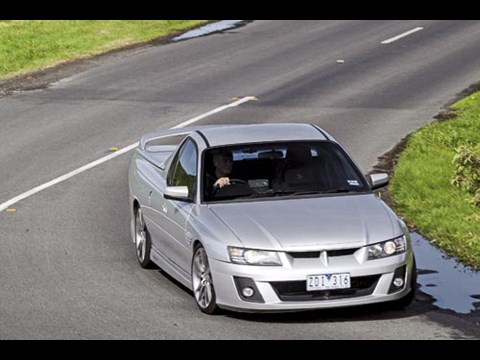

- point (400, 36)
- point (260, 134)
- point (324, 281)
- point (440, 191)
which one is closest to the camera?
point (324, 281)

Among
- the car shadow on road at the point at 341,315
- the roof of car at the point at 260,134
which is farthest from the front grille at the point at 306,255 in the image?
the roof of car at the point at 260,134

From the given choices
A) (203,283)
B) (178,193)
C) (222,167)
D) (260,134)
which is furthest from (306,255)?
(260,134)

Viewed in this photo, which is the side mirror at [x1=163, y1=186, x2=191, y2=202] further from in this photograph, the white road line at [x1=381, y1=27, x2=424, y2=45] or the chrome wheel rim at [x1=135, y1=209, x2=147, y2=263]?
the white road line at [x1=381, y1=27, x2=424, y2=45]

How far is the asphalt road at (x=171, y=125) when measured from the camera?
1177cm

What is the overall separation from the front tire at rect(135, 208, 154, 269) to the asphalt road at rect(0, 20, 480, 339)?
19 centimetres

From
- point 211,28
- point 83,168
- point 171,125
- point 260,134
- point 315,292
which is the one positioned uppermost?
point 260,134

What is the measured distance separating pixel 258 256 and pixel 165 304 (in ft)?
4.25

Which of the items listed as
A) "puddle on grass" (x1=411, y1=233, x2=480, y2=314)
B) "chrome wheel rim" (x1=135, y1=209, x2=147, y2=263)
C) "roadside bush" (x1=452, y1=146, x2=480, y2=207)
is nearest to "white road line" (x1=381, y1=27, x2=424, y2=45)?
"roadside bush" (x1=452, y1=146, x2=480, y2=207)

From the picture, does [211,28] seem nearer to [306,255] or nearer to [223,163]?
[223,163]

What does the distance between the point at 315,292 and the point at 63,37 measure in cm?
2163

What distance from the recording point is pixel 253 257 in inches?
460

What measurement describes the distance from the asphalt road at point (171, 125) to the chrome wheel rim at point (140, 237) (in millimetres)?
180

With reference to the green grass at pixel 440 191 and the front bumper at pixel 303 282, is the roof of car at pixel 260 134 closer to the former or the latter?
the green grass at pixel 440 191
